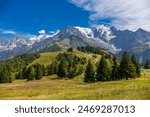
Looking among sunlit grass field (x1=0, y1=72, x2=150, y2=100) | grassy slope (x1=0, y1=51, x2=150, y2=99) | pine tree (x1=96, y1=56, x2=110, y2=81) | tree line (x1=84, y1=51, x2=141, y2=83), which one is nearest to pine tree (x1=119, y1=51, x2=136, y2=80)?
tree line (x1=84, y1=51, x2=141, y2=83)

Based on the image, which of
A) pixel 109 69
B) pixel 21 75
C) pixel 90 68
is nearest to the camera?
pixel 109 69

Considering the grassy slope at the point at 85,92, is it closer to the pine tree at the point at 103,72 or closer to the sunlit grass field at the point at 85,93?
the sunlit grass field at the point at 85,93

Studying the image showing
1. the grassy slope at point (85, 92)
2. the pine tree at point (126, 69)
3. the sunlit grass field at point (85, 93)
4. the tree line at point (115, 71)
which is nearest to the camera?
the sunlit grass field at point (85, 93)

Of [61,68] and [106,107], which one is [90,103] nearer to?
[106,107]

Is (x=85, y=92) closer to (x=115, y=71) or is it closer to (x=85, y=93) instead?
(x=85, y=93)

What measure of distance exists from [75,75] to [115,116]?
453 feet

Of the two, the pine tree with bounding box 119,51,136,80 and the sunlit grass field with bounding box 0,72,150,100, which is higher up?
the pine tree with bounding box 119,51,136,80

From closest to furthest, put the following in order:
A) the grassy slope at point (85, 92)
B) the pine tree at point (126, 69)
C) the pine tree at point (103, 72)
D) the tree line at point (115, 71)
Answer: the grassy slope at point (85, 92)
the pine tree at point (126, 69)
the tree line at point (115, 71)
the pine tree at point (103, 72)

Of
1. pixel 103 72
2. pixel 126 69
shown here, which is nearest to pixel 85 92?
pixel 126 69

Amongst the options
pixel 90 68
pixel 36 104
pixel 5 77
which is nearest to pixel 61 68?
pixel 5 77

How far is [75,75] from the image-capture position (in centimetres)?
14975

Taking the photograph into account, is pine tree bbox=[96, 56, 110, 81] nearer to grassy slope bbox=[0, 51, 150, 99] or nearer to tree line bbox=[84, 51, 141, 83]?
tree line bbox=[84, 51, 141, 83]

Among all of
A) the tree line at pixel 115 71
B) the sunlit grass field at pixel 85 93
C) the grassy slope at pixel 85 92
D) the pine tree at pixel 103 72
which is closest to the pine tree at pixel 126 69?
the tree line at pixel 115 71

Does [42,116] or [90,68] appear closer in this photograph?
[42,116]
